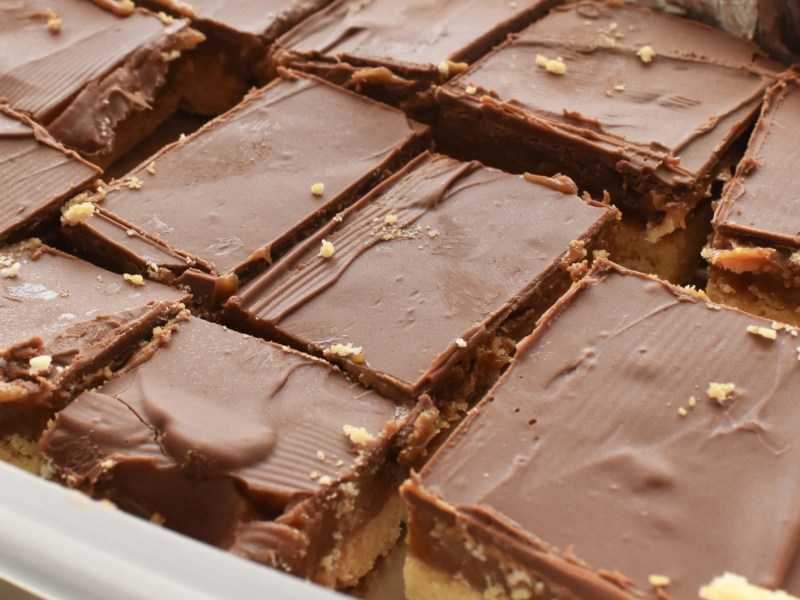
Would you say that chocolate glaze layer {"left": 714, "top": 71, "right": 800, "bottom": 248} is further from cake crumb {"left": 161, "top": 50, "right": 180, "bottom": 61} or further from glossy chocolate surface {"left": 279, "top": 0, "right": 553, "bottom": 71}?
cake crumb {"left": 161, "top": 50, "right": 180, "bottom": 61}

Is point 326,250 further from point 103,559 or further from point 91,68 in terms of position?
point 91,68

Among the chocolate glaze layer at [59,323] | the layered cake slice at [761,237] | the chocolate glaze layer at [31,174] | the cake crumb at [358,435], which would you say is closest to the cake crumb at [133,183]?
the chocolate glaze layer at [31,174]

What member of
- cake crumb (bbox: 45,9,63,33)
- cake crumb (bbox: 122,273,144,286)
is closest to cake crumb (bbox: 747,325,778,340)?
cake crumb (bbox: 122,273,144,286)

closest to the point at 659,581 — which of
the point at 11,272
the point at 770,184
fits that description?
the point at 770,184

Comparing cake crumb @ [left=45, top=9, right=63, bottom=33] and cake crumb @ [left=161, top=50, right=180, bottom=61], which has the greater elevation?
cake crumb @ [left=45, top=9, right=63, bottom=33]

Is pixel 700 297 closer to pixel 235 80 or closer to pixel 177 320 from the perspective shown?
pixel 177 320

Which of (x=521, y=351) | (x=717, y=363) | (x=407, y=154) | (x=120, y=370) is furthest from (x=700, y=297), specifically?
(x=120, y=370)

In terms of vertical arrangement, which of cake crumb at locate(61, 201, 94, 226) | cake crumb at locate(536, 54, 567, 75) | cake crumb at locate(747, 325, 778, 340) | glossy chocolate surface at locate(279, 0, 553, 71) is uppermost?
glossy chocolate surface at locate(279, 0, 553, 71)

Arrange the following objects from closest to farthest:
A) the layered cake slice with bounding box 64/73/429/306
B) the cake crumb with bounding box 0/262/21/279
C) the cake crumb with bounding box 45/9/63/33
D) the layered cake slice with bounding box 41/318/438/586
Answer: the layered cake slice with bounding box 41/318/438/586
the cake crumb with bounding box 0/262/21/279
the layered cake slice with bounding box 64/73/429/306
the cake crumb with bounding box 45/9/63/33

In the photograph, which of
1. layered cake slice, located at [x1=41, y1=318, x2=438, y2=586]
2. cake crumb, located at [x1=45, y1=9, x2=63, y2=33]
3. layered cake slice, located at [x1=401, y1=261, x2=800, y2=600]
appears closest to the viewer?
layered cake slice, located at [x1=401, y1=261, x2=800, y2=600]
